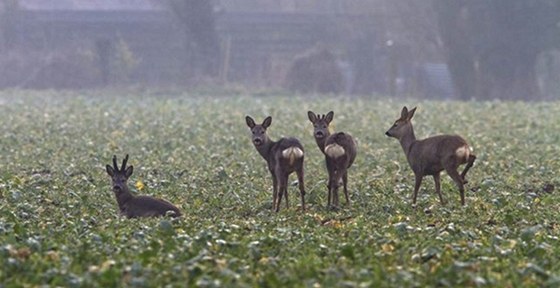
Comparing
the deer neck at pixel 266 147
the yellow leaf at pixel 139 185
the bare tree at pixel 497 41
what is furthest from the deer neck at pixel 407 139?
the bare tree at pixel 497 41

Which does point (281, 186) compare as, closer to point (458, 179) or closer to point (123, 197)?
point (123, 197)

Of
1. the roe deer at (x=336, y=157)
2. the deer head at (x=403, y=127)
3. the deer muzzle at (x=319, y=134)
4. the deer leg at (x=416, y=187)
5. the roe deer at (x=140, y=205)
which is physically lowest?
the roe deer at (x=140, y=205)

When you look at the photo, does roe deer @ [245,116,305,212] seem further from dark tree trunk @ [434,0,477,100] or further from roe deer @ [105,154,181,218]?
dark tree trunk @ [434,0,477,100]

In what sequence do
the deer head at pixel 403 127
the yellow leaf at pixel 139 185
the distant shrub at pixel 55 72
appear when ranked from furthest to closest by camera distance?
the distant shrub at pixel 55 72, the yellow leaf at pixel 139 185, the deer head at pixel 403 127

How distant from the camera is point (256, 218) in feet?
37.9

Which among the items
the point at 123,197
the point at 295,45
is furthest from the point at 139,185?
the point at 295,45

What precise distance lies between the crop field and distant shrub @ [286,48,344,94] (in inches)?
912

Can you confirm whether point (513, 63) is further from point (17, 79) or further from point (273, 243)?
point (273, 243)

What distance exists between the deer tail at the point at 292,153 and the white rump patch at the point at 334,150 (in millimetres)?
383

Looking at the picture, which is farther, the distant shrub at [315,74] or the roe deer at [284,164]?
the distant shrub at [315,74]

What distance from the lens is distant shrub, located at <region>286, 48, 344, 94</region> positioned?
49.5 meters

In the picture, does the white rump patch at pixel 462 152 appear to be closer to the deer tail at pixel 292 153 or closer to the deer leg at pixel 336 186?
the deer leg at pixel 336 186

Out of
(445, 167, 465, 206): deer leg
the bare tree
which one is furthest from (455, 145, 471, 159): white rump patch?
the bare tree

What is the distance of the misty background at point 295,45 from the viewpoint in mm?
47781
